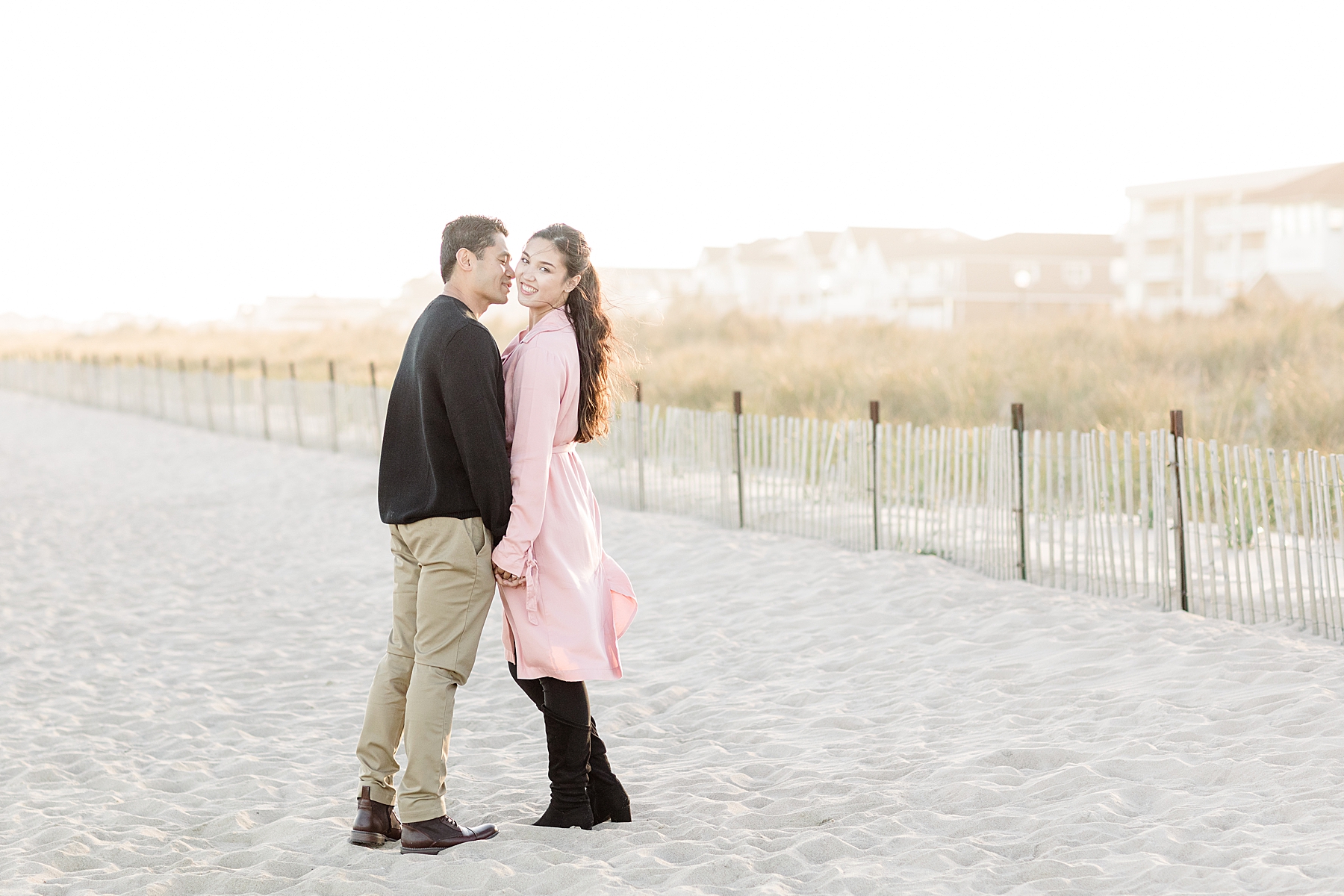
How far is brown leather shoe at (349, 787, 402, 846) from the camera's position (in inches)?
139

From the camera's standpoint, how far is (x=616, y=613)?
3.57 meters

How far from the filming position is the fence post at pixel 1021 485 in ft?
24.0

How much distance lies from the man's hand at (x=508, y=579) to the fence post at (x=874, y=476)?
539 cm

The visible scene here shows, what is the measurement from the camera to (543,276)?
3.35 meters

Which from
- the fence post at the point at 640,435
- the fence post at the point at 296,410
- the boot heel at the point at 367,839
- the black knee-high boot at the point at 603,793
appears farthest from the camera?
the fence post at the point at 296,410

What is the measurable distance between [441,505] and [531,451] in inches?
11.4

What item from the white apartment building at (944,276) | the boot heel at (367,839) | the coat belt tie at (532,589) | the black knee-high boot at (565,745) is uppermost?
the white apartment building at (944,276)

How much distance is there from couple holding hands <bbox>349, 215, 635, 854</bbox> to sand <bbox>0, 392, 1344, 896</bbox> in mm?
348

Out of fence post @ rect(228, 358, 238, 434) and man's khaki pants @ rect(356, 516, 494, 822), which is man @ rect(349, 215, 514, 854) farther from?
fence post @ rect(228, 358, 238, 434)

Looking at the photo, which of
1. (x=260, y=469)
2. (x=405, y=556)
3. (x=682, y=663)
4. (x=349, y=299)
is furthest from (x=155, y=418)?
(x=349, y=299)

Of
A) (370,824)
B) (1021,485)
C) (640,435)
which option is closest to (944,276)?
(640,435)

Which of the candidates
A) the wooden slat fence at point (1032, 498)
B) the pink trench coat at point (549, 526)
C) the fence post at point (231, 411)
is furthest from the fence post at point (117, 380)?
the pink trench coat at point (549, 526)

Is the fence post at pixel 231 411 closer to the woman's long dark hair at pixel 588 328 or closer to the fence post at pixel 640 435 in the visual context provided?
the fence post at pixel 640 435

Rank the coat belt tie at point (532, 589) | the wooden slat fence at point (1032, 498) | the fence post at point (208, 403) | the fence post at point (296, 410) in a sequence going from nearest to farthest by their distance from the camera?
the coat belt tie at point (532, 589) → the wooden slat fence at point (1032, 498) → the fence post at point (296, 410) → the fence post at point (208, 403)
